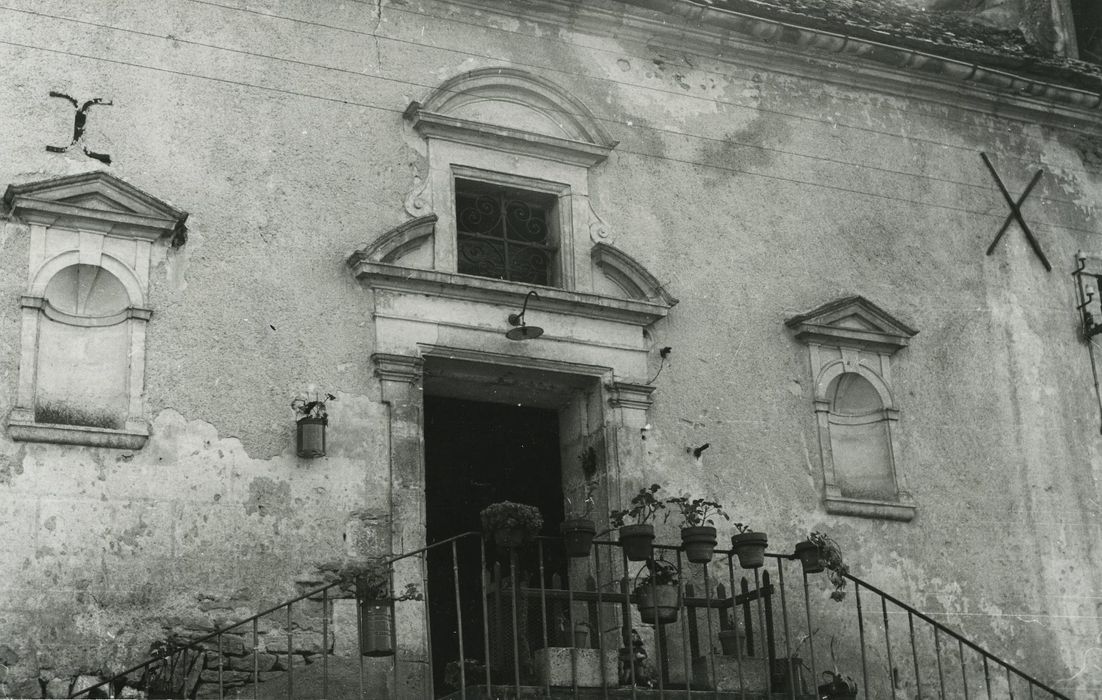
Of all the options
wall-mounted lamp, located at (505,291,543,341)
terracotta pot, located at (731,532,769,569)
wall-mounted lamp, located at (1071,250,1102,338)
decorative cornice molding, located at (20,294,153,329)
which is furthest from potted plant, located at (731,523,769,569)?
wall-mounted lamp, located at (1071,250,1102,338)

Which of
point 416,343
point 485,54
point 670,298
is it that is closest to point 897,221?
point 670,298

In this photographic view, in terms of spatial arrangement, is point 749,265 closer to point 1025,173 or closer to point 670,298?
point 670,298

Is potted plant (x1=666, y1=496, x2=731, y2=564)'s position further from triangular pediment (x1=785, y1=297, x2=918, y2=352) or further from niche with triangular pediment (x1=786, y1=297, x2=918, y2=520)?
triangular pediment (x1=785, y1=297, x2=918, y2=352)

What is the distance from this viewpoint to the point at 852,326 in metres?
13.3

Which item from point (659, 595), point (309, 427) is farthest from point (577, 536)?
point (309, 427)

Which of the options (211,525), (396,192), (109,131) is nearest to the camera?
(211,525)

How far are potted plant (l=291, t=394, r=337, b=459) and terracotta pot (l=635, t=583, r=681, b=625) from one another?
245 cm

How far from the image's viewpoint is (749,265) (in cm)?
1318

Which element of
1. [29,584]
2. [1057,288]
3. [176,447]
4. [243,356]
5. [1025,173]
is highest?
[1025,173]

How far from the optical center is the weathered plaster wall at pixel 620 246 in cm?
1041

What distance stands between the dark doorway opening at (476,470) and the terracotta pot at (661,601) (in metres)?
1.67

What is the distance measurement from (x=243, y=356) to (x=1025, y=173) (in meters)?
7.90

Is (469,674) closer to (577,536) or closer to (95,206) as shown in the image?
(577,536)

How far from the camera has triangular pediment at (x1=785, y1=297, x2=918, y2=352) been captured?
1308cm
